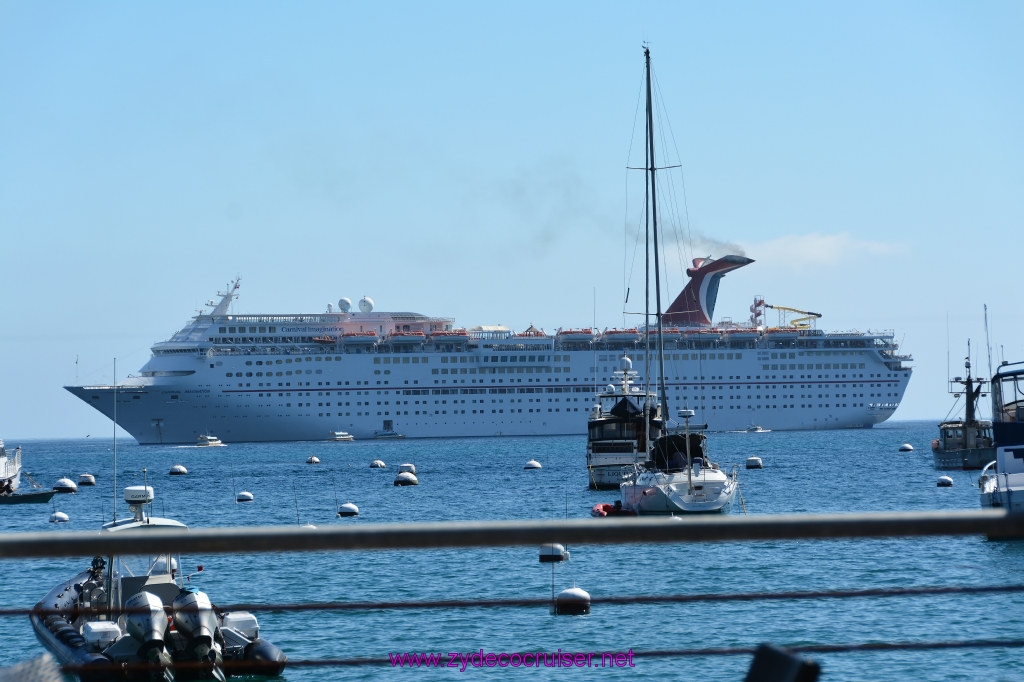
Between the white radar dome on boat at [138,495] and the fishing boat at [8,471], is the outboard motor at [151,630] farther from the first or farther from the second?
the fishing boat at [8,471]

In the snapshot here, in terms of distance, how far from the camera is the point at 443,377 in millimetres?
82688

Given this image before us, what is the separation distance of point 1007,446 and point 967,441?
24217 mm

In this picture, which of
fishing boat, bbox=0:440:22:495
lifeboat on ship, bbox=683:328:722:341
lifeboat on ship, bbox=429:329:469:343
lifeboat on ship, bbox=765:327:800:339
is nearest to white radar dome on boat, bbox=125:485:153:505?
fishing boat, bbox=0:440:22:495

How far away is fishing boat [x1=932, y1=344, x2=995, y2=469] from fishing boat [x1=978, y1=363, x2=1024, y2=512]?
19958 millimetres

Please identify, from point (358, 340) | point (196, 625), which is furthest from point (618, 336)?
point (196, 625)

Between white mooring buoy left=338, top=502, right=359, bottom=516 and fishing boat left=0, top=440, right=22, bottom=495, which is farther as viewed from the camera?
fishing boat left=0, top=440, right=22, bottom=495

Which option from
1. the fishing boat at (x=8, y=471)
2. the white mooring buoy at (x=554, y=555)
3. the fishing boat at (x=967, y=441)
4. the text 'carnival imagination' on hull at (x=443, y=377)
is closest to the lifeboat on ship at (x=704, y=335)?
the text 'carnival imagination' on hull at (x=443, y=377)

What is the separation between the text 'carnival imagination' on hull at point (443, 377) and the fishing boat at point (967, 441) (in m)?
A: 36.7

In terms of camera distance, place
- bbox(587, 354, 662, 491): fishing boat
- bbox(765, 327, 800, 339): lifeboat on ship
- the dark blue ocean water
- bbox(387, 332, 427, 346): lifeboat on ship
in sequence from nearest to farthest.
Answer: the dark blue ocean water < bbox(587, 354, 662, 491): fishing boat < bbox(387, 332, 427, 346): lifeboat on ship < bbox(765, 327, 800, 339): lifeboat on ship

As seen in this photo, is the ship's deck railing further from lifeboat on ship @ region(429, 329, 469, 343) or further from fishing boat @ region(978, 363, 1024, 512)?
lifeboat on ship @ region(429, 329, 469, 343)

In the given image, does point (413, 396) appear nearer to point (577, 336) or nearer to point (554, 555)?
point (577, 336)

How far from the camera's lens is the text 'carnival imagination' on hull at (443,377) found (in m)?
80.4

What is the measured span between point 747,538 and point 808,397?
8704cm

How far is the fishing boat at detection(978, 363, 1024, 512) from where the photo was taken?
20.1 metres
